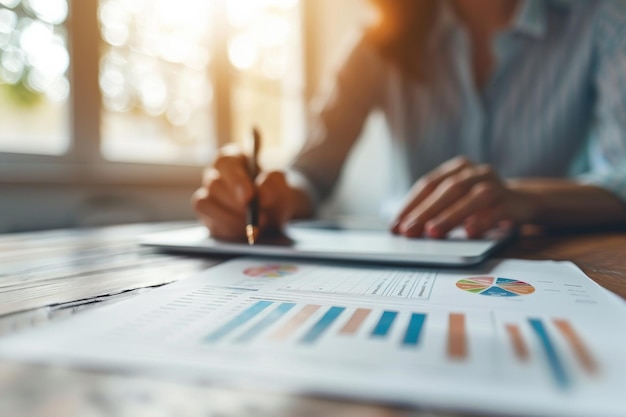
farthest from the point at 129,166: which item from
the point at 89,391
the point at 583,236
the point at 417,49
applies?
the point at 89,391

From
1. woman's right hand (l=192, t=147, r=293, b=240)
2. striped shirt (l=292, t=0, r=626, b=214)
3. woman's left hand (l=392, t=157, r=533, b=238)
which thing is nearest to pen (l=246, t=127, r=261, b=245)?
woman's right hand (l=192, t=147, r=293, b=240)

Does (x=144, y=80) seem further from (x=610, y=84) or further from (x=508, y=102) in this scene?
(x=610, y=84)

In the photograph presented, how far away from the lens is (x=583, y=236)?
0.64 metres

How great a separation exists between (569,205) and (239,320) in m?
0.63

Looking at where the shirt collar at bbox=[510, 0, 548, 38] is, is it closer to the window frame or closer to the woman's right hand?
the woman's right hand

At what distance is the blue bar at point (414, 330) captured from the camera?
8.0 inches

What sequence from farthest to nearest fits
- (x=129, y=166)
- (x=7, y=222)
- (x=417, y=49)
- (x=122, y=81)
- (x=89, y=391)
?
(x=122, y=81), (x=129, y=166), (x=417, y=49), (x=7, y=222), (x=89, y=391)

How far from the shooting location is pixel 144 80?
162 cm

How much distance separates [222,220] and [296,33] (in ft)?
6.41

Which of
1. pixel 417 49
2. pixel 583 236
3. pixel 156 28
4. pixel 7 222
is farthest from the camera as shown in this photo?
pixel 156 28

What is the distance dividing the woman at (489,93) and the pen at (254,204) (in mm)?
258

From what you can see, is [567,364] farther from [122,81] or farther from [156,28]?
[156,28]

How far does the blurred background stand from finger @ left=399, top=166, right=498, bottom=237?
0.78 meters

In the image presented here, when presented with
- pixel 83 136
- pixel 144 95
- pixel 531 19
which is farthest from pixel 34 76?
pixel 531 19
